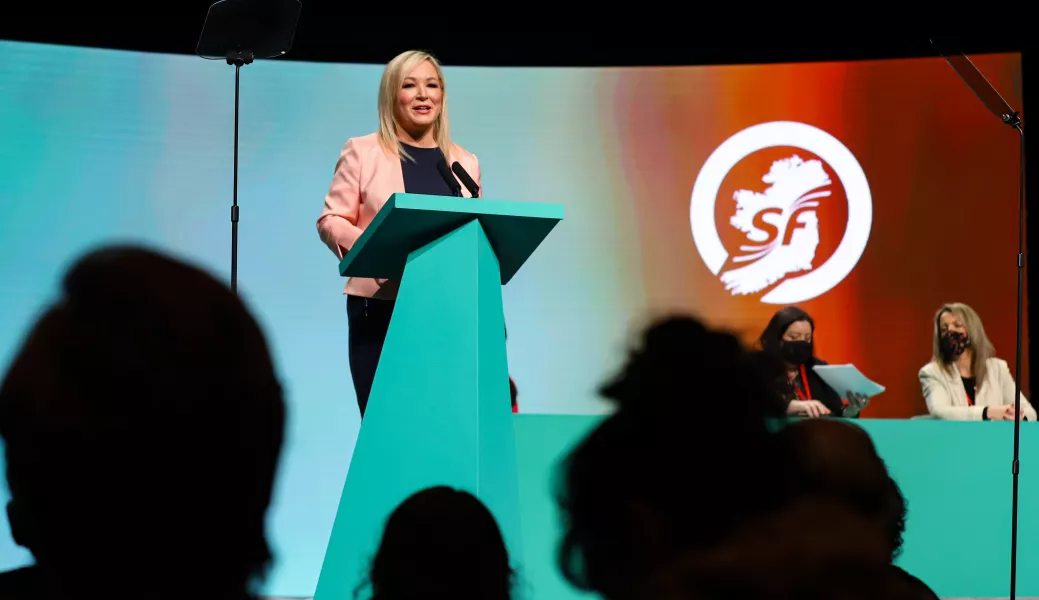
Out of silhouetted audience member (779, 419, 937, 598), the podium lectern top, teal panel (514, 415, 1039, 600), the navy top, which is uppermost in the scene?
the navy top

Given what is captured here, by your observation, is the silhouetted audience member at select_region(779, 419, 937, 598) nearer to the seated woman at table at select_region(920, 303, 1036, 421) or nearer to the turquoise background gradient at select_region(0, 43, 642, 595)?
the turquoise background gradient at select_region(0, 43, 642, 595)

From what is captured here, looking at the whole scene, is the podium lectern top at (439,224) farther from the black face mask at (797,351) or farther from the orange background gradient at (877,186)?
the orange background gradient at (877,186)

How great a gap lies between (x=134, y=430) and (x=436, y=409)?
1.23 meters

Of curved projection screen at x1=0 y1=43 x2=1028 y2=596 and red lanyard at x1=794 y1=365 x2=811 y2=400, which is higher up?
curved projection screen at x1=0 y1=43 x2=1028 y2=596

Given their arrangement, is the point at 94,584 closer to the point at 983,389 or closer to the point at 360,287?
the point at 360,287

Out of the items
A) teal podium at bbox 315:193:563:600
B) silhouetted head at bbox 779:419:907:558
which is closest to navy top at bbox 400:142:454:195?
teal podium at bbox 315:193:563:600

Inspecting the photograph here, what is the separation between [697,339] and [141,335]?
0.39m

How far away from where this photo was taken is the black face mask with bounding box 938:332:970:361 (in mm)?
5043

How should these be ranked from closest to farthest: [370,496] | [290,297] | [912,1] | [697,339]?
1. [697,339]
2. [370,496]
3. [290,297]
4. [912,1]

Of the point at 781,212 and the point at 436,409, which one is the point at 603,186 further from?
the point at 436,409

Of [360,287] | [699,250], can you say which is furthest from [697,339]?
[699,250]

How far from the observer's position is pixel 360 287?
237 centimetres

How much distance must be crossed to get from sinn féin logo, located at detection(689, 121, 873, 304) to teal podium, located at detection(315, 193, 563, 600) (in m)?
3.67

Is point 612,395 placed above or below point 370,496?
above
